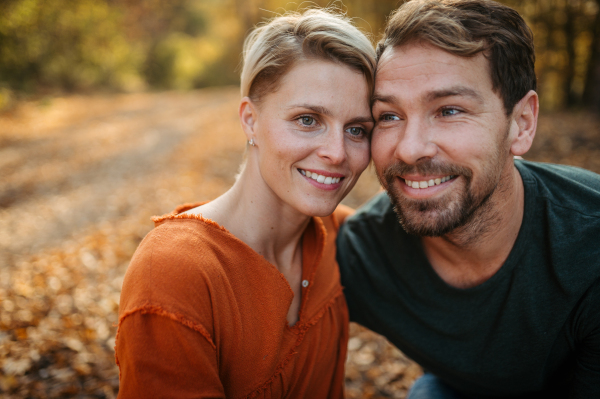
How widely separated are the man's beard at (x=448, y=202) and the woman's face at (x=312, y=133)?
32 centimetres

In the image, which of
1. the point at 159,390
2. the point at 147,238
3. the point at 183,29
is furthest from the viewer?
the point at 183,29

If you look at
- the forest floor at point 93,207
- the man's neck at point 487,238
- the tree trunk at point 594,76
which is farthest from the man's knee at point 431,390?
the tree trunk at point 594,76

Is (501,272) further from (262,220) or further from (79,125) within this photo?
(79,125)

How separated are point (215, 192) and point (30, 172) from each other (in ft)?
14.8

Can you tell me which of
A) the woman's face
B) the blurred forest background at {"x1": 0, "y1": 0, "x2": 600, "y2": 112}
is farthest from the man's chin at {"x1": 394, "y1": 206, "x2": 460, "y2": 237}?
the blurred forest background at {"x1": 0, "y1": 0, "x2": 600, "y2": 112}

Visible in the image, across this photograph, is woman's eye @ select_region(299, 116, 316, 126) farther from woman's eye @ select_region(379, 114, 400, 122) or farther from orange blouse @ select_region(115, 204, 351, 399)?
orange blouse @ select_region(115, 204, 351, 399)

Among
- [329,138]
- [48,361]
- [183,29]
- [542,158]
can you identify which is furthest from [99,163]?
[183,29]

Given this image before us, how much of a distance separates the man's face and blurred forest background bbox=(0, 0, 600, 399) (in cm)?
79

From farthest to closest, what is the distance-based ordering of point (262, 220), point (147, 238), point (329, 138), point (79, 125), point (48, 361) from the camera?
point (79, 125) < point (48, 361) < point (262, 220) < point (329, 138) < point (147, 238)

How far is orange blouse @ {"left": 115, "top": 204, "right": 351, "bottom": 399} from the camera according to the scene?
57.7 inches

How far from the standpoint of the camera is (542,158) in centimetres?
770

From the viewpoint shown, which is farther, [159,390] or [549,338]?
[549,338]

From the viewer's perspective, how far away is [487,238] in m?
2.21

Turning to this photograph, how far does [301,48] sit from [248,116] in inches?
18.6
